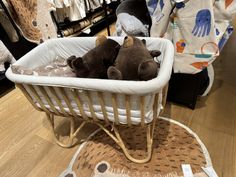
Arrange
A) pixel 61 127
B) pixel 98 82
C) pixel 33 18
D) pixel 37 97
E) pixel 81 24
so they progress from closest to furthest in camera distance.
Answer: pixel 98 82 < pixel 37 97 < pixel 61 127 < pixel 33 18 < pixel 81 24

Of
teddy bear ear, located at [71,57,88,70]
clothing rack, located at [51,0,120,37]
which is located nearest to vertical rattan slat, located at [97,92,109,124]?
teddy bear ear, located at [71,57,88,70]

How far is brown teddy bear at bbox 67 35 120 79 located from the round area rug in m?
0.47

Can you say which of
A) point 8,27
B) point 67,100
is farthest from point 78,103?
point 8,27

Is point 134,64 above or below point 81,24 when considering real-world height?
above

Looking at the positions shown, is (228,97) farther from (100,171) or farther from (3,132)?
(3,132)

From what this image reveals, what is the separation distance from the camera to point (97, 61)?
907 mm

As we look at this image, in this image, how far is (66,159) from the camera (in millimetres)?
1090

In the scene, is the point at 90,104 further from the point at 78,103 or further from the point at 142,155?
the point at 142,155

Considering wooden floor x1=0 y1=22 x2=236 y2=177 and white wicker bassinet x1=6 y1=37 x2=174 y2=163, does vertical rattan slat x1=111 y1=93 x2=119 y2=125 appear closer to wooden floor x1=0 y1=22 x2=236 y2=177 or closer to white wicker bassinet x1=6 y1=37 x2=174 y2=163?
white wicker bassinet x1=6 y1=37 x2=174 y2=163

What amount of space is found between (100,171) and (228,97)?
1034mm

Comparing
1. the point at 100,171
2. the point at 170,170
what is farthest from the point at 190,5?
the point at 100,171

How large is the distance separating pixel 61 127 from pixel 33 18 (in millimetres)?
944

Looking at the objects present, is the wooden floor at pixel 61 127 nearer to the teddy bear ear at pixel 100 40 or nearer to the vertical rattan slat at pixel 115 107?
the vertical rattan slat at pixel 115 107

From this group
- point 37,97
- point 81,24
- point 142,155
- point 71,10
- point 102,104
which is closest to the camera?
point 102,104
